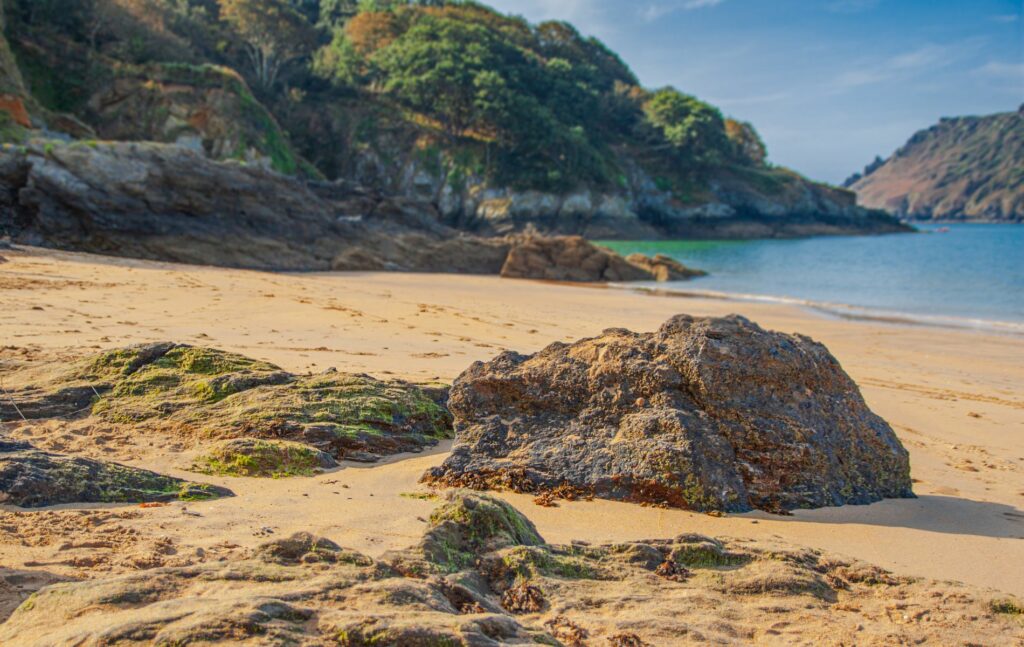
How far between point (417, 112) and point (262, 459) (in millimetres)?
49817

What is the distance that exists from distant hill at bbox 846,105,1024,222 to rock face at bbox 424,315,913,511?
14026 cm

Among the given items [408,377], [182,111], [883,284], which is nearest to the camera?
[408,377]

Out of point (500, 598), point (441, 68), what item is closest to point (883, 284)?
point (500, 598)

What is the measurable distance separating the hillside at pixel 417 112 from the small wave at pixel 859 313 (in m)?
10.6

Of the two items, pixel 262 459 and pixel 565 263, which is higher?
pixel 565 263

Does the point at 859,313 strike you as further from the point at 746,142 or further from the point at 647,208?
the point at 746,142

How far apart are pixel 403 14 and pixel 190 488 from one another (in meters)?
59.4

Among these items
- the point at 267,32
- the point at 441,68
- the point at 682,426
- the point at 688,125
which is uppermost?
the point at 688,125

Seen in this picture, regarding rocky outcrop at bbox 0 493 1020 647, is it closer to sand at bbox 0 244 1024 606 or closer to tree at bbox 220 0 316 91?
sand at bbox 0 244 1024 606

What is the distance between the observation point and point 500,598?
247cm

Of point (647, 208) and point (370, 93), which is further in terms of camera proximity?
point (647, 208)

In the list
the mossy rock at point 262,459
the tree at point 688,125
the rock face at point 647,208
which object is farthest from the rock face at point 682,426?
the tree at point 688,125

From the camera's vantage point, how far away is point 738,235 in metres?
64.2

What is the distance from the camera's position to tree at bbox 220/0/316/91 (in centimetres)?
4100
